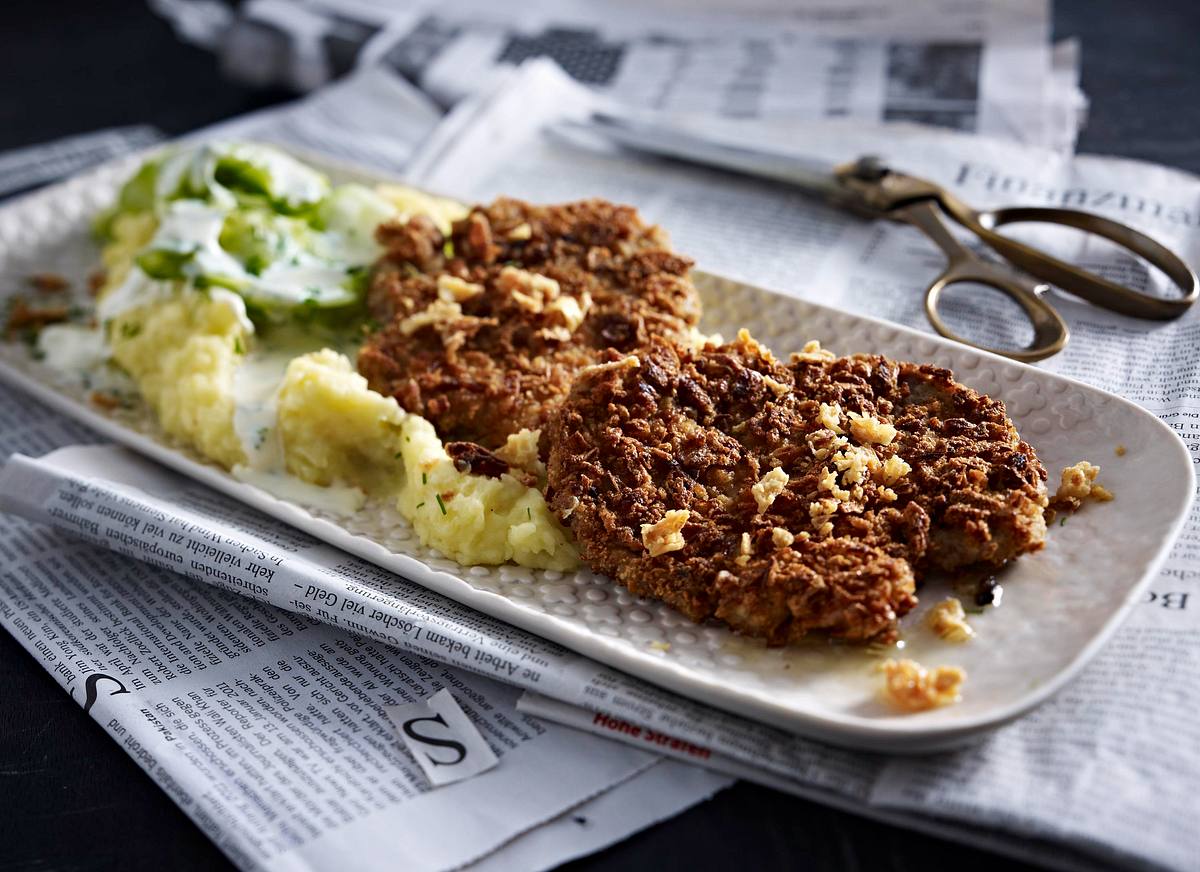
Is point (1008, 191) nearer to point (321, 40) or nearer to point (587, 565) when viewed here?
point (587, 565)

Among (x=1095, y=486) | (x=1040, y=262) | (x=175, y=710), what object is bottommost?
(x=175, y=710)

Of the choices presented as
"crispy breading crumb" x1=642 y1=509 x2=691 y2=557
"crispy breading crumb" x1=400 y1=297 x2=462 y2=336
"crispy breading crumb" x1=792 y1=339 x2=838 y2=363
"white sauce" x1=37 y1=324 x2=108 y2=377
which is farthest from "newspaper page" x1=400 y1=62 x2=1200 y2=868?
"white sauce" x1=37 y1=324 x2=108 y2=377

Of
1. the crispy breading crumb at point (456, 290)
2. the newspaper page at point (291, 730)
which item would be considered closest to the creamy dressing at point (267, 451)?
the newspaper page at point (291, 730)

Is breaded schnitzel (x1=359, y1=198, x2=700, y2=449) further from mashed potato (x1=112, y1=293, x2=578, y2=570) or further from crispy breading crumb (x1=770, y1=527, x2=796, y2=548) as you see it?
crispy breading crumb (x1=770, y1=527, x2=796, y2=548)

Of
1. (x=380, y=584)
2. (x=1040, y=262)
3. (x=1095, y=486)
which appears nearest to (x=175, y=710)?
(x=380, y=584)

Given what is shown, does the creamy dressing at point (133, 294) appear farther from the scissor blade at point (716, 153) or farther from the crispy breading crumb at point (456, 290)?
the scissor blade at point (716, 153)

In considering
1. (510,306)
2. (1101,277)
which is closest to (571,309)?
(510,306)
